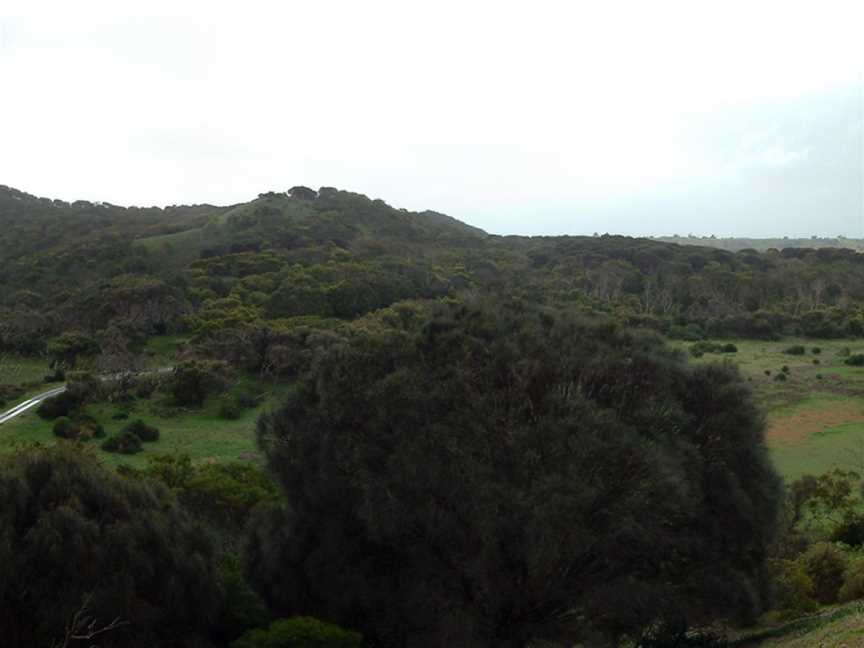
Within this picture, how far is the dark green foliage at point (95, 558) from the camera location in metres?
9.52

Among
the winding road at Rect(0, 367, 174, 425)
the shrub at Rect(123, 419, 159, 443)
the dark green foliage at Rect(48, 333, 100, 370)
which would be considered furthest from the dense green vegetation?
the dark green foliage at Rect(48, 333, 100, 370)

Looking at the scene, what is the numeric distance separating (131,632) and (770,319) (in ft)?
148

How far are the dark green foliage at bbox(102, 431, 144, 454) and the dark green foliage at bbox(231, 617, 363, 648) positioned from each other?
12.9m

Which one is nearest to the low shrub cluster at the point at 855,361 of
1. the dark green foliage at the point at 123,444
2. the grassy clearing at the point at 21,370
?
the dark green foliage at the point at 123,444

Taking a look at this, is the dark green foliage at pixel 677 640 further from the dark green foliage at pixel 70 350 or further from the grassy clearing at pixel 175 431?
the dark green foliage at pixel 70 350

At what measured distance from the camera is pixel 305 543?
11797 mm

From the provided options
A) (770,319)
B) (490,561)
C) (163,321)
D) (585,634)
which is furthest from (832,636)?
(770,319)

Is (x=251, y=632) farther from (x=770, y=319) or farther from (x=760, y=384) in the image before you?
(x=770, y=319)

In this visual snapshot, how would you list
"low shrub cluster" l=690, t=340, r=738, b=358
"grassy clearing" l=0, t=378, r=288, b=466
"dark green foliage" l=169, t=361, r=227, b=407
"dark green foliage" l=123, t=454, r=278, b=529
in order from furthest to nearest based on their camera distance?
"low shrub cluster" l=690, t=340, r=738, b=358 < "dark green foliage" l=169, t=361, r=227, b=407 < "grassy clearing" l=0, t=378, r=288, b=466 < "dark green foliage" l=123, t=454, r=278, b=529

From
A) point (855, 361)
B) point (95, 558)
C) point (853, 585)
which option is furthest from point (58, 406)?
point (855, 361)

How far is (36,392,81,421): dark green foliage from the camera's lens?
23938 millimetres

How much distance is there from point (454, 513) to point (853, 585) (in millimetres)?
7253

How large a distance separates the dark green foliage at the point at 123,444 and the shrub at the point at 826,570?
16955mm

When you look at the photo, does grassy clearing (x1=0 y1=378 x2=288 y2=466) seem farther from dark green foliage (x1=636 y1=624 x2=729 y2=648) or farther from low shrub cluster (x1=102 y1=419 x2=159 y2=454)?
dark green foliage (x1=636 y1=624 x2=729 y2=648)
